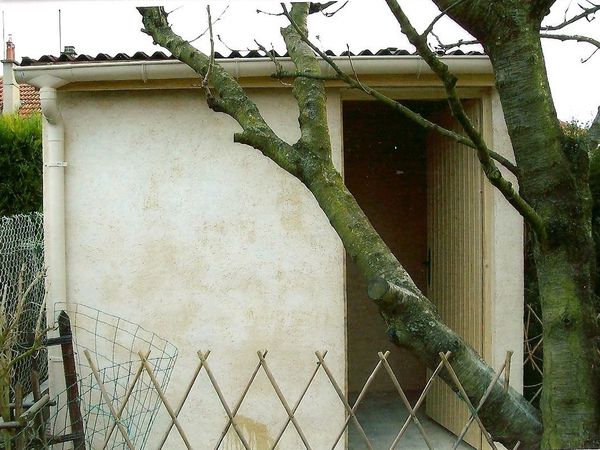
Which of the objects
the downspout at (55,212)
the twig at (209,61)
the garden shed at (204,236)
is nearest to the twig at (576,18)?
the twig at (209,61)

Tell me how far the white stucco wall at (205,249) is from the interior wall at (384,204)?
3113 millimetres

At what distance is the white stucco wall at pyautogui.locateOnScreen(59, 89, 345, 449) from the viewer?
18.3ft

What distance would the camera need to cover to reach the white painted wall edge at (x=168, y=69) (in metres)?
5.27

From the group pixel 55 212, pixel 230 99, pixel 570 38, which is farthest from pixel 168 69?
pixel 570 38

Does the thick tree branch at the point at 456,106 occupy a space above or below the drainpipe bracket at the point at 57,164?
below

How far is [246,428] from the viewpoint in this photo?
220 inches

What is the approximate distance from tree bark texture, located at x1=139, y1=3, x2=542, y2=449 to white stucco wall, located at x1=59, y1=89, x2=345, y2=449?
2.24 m

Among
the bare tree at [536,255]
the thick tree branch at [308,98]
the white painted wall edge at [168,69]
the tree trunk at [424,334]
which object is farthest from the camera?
the white painted wall edge at [168,69]

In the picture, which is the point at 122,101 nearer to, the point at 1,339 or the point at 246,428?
the point at 1,339

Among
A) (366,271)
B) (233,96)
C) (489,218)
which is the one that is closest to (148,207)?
(233,96)

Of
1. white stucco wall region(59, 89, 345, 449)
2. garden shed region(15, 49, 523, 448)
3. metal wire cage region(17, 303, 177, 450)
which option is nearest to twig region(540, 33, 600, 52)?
garden shed region(15, 49, 523, 448)

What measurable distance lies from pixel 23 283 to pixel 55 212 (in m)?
0.72

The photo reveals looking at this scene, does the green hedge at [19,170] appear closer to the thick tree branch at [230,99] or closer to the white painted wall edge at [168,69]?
the white painted wall edge at [168,69]

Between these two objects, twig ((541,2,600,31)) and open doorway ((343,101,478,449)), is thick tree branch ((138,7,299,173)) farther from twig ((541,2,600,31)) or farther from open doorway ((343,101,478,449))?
open doorway ((343,101,478,449))
